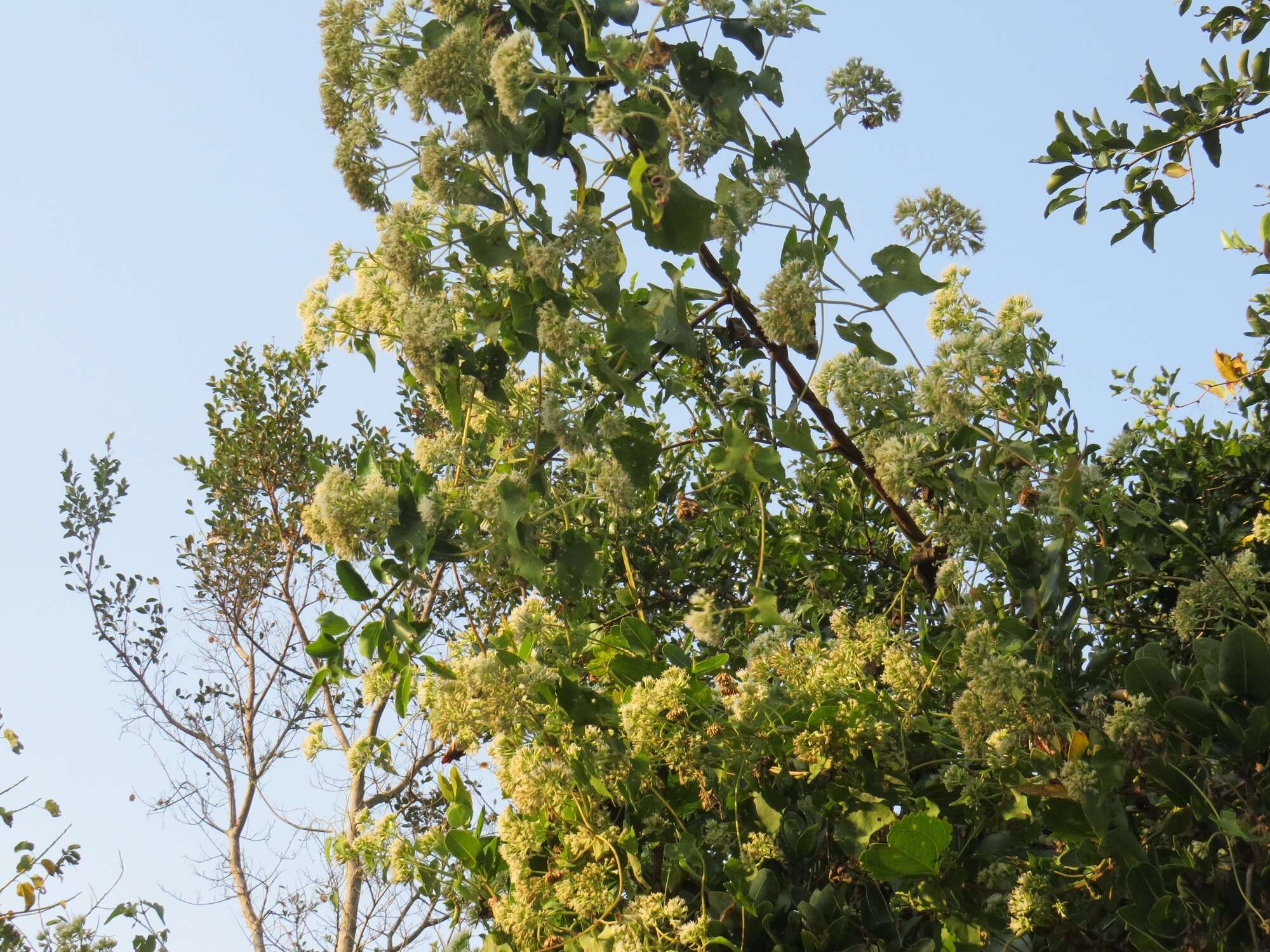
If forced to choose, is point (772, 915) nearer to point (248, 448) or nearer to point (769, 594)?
point (769, 594)

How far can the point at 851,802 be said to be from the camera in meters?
1.81

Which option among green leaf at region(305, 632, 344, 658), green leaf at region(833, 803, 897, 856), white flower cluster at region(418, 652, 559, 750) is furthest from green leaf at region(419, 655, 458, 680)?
green leaf at region(833, 803, 897, 856)

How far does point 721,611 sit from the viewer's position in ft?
5.80

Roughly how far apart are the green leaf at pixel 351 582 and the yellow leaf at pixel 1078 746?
3.25 ft

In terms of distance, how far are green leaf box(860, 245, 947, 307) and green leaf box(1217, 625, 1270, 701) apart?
0.61 meters

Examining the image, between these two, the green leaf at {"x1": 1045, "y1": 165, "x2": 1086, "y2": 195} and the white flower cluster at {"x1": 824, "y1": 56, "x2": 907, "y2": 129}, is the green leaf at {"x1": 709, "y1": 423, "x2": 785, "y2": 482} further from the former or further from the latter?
the green leaf at {"x1": 1045, "y1": 165, "x2": 1086, "y2": 195}

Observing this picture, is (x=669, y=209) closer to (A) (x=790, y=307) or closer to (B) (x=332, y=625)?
(A) (x=790, y=307)

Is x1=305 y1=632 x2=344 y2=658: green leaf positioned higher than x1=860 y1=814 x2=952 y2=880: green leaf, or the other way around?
x1=305 y1=632 x2=344 y2=658: green leaf

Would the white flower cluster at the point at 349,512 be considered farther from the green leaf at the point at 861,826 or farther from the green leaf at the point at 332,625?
the green leaf at the point at 861,826

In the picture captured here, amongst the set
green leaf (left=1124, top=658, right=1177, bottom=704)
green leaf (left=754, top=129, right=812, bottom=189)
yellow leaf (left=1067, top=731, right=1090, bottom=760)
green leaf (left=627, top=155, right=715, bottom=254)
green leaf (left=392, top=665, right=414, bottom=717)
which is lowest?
yellow leaf (left=1067, top=731, right=1090, bottom=760)

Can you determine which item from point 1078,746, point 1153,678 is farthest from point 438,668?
point 1153,678

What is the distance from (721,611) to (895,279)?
55 centimetres

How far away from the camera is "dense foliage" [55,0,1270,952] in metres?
1.54

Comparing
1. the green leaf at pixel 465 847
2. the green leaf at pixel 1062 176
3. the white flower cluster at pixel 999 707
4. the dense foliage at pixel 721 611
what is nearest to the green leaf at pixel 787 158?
the dense foliage at pixel 721 611
